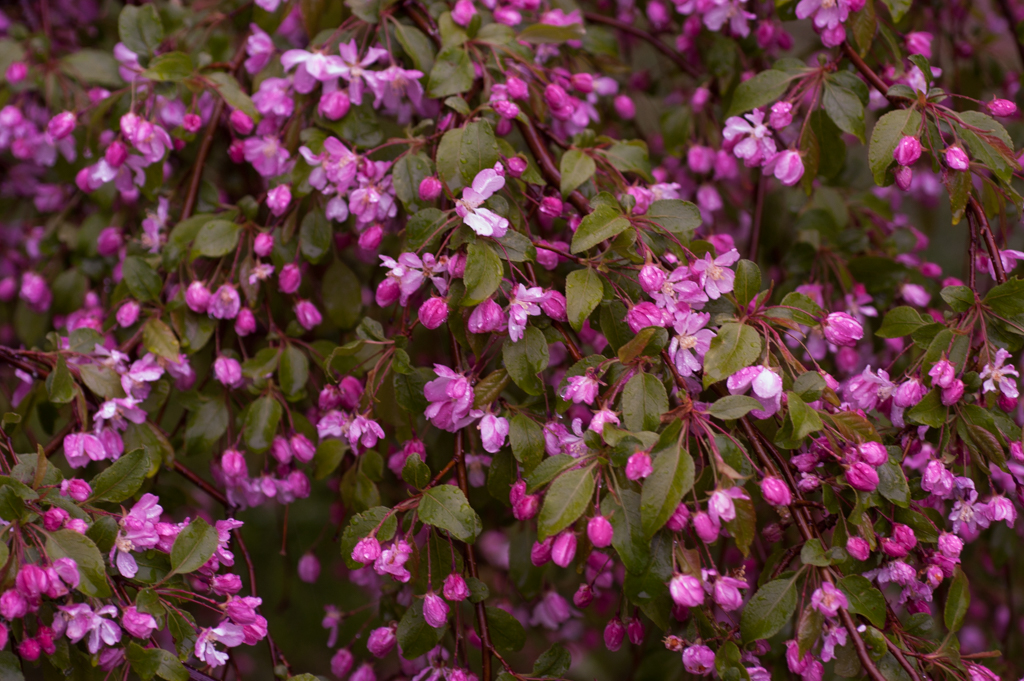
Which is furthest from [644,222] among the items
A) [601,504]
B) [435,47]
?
[435,47]

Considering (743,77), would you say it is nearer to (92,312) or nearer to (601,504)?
(601,504)

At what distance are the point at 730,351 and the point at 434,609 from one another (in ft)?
1.49

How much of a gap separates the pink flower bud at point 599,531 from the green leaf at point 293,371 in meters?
0.54

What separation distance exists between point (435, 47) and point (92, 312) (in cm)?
72

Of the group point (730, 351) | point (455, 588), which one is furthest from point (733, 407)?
point (455, 588)

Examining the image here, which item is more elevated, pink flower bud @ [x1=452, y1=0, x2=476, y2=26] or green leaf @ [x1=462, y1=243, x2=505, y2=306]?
pink flower bud @ [x1=452, y1=0, x2=476, y2=26]

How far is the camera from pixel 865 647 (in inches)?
32.6

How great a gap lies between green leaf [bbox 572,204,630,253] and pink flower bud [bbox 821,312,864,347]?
28 centimetres

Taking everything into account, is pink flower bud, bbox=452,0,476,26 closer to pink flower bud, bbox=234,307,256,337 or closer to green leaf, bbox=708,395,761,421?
pink flower bud, bbox=234,307,256,337

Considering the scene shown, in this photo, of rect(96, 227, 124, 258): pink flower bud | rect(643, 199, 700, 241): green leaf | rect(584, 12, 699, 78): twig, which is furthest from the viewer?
rect(584, 12, 699, 78): twig

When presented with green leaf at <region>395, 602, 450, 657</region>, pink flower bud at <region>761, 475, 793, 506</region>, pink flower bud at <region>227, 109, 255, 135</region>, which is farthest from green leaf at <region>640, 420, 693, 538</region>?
pink flower bud at <region>227, 109, 255, 135</region>

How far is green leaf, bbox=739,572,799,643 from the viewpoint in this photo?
32.1 inches

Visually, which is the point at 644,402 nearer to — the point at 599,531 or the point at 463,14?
the point at 599,531

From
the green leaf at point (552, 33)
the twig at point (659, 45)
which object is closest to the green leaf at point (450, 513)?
the green leaf at point (552, 33)
